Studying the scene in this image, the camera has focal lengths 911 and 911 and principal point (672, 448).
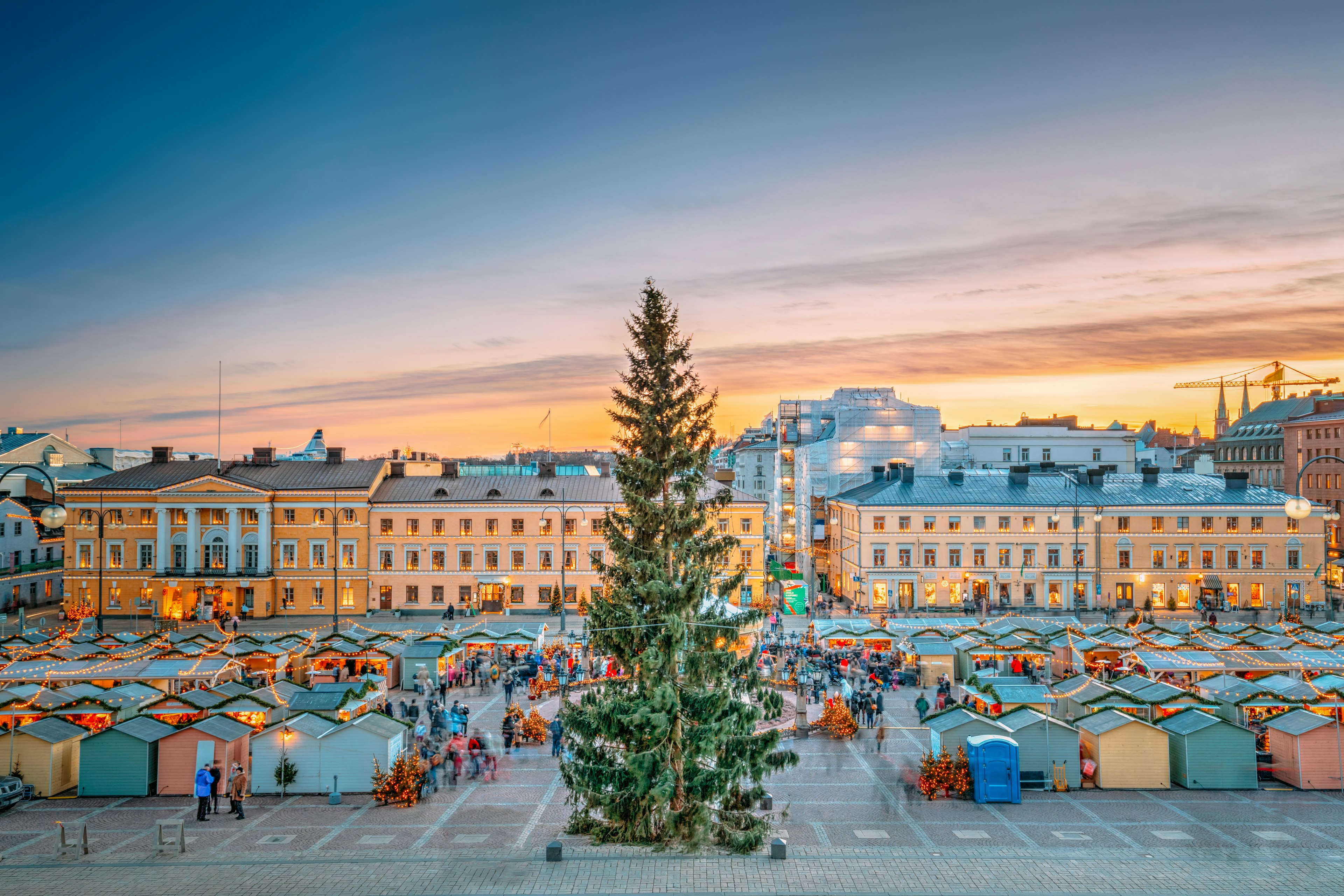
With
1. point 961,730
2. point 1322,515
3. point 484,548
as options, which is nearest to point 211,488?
point 484,548

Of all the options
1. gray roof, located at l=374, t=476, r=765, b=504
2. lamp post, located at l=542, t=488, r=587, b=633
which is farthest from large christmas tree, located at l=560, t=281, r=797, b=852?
gray roof, located at l=374, t=476, r=765, b=504

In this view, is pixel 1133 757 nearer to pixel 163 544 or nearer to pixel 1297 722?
pixel 1297 722

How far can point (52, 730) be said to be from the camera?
2700 centimetres

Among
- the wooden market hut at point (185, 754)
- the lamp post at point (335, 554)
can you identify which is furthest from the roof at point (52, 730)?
the lamp post at point (335, 554)

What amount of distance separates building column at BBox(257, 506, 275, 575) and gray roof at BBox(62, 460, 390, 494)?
199cm

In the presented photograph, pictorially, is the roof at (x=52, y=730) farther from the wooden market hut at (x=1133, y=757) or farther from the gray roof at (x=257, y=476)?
the gray roof at (x=257, y=476)

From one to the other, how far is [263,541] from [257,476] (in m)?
6.36

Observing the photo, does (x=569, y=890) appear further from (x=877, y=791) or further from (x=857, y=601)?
(x=857, y=601)

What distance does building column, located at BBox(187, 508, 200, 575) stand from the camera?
66.6 m

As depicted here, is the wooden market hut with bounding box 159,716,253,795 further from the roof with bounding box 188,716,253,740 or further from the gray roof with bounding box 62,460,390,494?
the gray roof with bounding box 62,460,390,494

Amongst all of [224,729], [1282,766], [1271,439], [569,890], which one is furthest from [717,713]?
[1271,439]

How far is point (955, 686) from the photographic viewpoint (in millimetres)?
41750

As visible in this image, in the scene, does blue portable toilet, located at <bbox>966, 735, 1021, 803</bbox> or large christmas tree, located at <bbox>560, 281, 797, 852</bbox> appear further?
blue portable toilet, located at <bbox>966, 735, 1021, 803</bbox>

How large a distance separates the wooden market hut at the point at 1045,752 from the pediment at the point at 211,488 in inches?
2225
